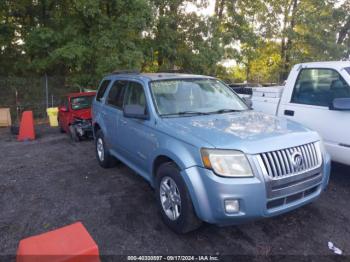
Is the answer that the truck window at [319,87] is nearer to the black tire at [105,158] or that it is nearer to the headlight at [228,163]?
→ the headlight at [228,163]

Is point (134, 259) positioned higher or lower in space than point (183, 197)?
lower

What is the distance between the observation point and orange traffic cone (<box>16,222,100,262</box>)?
205 centimetres

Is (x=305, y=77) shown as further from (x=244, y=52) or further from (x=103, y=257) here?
(x=244, y=52)

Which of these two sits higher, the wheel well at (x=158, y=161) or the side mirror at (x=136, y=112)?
the side mirror at (x=136, y=112)

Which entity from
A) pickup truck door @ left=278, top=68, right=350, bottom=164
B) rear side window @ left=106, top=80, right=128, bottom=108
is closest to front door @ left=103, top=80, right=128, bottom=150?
rear side window @ left=106, top=80, right=128, bottom=108

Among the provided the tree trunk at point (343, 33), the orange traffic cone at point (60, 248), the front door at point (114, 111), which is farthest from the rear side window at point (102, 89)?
the tree trunk at point (343, 33)

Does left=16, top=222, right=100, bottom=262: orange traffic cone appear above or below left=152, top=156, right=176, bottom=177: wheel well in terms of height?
below

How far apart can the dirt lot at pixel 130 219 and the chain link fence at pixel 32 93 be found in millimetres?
8005

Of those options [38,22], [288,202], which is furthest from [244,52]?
[288,202]

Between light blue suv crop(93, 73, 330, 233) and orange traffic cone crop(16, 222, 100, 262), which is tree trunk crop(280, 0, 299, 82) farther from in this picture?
orange traffic cone crop(16, 222, 100, 262)

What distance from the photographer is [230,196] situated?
2885 millimetres

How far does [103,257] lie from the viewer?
3102 mm

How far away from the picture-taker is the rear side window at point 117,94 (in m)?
5.06

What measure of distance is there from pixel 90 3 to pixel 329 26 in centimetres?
1321
